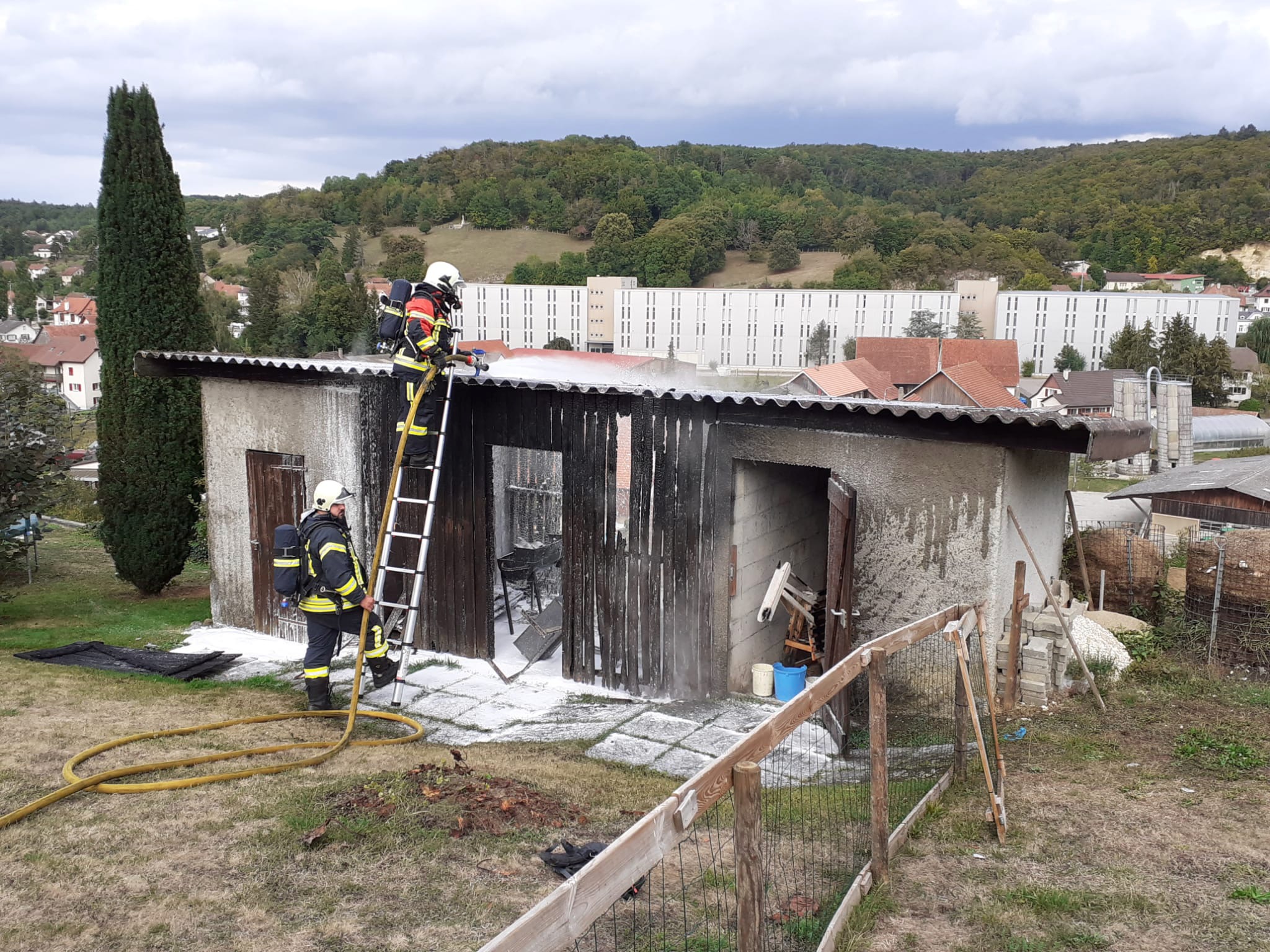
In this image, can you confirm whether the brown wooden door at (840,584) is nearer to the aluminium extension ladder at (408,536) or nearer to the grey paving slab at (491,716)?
the grey paving slab at (491,716)

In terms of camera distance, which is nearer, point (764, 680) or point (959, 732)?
point (959, 732)

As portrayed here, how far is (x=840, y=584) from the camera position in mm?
7430

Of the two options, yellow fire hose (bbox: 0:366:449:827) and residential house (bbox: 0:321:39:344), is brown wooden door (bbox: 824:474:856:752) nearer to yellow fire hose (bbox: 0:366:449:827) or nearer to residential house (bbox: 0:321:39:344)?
yellow fire hose (bbox: 0:366:449:827)

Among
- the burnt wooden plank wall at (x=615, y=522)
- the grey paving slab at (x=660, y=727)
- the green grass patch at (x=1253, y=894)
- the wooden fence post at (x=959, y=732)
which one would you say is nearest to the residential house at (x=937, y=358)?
the burnt wooden plank wall at (x=615, y=522)

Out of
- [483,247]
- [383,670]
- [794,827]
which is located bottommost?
[383,670]

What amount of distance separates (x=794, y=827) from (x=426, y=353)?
5.11 m

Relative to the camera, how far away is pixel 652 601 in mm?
8516

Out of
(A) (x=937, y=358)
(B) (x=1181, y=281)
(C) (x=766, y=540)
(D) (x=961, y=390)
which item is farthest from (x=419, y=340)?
(B) (x=1181, y=281)

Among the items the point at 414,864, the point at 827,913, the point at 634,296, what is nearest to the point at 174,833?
the point at 414,864

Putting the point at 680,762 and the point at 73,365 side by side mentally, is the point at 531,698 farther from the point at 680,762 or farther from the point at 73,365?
the point at 73,365

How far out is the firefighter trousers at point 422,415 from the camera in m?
8.37

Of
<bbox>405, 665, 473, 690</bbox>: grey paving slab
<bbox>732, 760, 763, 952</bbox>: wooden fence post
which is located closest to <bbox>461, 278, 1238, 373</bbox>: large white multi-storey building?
<bbox>405, 665, 473, 690</bbox>: grey paving slab

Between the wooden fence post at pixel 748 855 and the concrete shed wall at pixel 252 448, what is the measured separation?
751 cm

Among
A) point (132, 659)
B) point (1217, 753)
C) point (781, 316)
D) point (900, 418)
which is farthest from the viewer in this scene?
point (781, 316)
